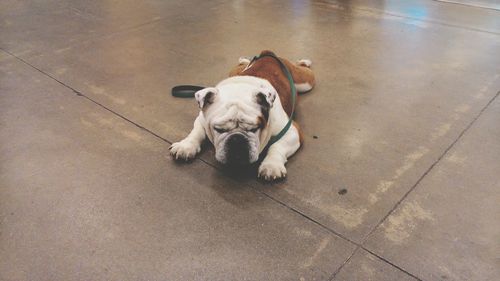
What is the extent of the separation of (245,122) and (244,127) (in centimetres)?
3

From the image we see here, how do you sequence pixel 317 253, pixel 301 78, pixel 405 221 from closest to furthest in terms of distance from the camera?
1. pixel 317 253
2. pixel 405 221
3. pixel 301 78

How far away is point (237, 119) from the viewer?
2701mm

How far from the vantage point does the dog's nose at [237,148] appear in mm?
2680

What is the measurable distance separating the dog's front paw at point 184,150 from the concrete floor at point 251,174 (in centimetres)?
8

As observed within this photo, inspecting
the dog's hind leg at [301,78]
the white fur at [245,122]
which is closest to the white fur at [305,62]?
the dog's hind leg at [301,78]

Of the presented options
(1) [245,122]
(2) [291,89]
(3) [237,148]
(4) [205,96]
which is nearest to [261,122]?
(1) [245,122]

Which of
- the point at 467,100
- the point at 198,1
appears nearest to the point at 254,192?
the point at 467,100

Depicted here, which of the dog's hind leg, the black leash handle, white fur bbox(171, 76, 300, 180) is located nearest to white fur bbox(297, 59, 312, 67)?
the dog's hind leg

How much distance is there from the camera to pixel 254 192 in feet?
9.14

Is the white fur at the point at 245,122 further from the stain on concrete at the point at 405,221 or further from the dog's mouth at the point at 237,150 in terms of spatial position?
the stain on concrete at the point at 405,221

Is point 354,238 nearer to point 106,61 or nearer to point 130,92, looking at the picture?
point 130,92

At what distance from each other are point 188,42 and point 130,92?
146 centimetres

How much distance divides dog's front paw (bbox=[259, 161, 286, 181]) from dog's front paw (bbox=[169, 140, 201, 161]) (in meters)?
0.51

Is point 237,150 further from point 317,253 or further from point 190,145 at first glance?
point 317,253
